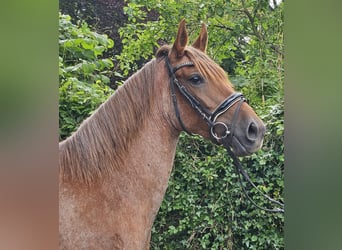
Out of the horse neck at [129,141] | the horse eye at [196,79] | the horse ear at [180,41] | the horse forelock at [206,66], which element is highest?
the horse ear at [180,41]

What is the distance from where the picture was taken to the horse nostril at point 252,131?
151 centimetres

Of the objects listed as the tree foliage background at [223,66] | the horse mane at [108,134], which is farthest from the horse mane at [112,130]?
the tree foliage background at [223,66]

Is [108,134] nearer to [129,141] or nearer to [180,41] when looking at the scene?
[129,141]

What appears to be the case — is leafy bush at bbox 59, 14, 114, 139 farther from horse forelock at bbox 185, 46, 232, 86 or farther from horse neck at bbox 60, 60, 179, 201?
horse forelock at bbox 185, 46, 232, 86

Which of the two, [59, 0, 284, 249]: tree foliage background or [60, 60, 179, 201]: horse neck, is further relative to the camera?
[59, 0, 284, 249]: tree foliage background

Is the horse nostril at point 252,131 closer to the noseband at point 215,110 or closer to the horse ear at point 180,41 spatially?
the noseband at point 215,110

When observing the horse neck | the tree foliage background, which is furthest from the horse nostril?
the horse neck

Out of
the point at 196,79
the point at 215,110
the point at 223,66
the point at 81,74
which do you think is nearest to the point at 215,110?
the point at 215,110

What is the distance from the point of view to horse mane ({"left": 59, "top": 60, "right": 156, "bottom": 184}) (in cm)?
154

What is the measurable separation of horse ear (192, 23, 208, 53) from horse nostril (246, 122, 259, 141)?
0.40 m

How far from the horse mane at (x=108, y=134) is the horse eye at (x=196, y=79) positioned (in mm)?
162
